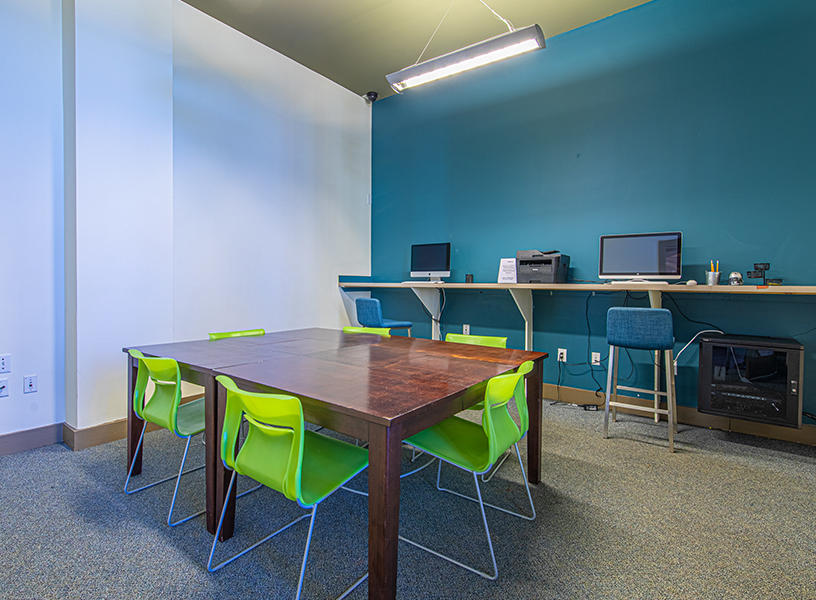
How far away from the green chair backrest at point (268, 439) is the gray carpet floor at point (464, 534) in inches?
17.0

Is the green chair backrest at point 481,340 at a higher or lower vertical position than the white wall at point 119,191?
lower

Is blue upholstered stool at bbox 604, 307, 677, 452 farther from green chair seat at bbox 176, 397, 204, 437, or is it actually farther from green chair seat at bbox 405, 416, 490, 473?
green chair seat at bbox 176, 397, 204, 437

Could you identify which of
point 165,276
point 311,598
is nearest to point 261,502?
point 311,598

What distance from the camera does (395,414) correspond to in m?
1.09

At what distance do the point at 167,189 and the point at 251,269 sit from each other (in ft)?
3.25

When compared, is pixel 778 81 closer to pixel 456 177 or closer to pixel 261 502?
pixel 456 177

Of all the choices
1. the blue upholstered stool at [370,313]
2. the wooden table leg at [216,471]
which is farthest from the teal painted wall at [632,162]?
the wooden table leg at [216,471]

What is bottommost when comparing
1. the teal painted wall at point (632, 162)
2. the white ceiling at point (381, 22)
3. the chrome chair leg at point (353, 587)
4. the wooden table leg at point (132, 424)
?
the chrome chair leg at point (353, 587)

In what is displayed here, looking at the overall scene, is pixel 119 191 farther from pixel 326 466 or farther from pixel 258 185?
pixel 326 466

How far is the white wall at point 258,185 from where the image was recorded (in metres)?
3.19

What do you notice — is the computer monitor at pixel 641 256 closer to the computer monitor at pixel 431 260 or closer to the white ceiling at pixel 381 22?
the computer monitor at pixel 431 260

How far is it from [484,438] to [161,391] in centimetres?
152

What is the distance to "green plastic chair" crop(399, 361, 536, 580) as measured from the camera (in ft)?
4.66

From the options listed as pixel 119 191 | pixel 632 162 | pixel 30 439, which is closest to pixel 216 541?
pixel 30 439
